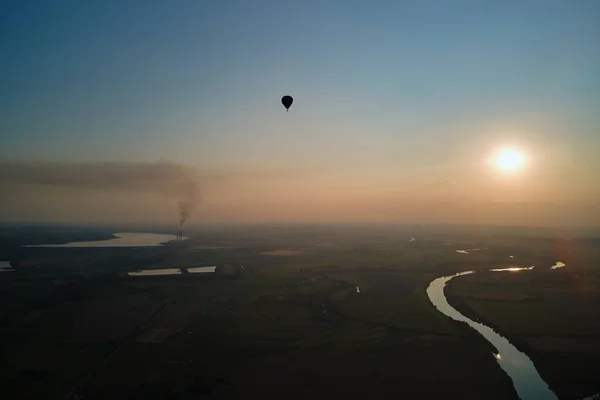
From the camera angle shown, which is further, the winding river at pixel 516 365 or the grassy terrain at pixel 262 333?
the grassy terrain at pixel 262 333

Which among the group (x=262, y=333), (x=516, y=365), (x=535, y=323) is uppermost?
(x=262, y=333)

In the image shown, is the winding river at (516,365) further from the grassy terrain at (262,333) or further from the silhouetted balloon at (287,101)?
the silhouetted balloon at (287,101)

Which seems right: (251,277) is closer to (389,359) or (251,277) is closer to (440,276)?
(440,276)

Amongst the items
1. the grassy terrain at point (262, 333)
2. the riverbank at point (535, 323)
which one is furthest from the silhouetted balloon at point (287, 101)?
the riverbank at point (535, 323)

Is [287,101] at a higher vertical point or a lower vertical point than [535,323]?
higher

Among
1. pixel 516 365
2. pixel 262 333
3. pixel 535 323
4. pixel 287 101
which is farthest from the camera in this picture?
pixel 287 101

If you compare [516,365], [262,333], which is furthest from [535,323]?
[262,333]

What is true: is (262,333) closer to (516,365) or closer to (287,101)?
(516,365)

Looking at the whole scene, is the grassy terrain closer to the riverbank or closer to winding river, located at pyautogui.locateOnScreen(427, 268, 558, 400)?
the riverbank

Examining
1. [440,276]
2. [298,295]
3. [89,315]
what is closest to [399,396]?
[298,295]
